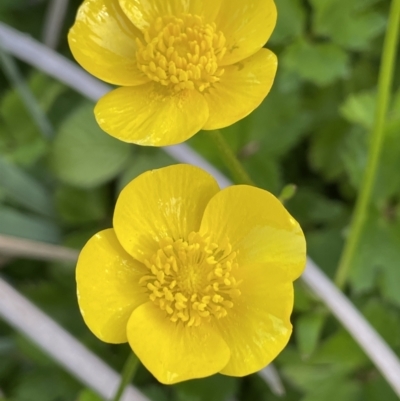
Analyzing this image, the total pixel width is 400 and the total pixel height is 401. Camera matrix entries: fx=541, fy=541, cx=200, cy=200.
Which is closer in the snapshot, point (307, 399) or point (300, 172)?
point (307, 399)

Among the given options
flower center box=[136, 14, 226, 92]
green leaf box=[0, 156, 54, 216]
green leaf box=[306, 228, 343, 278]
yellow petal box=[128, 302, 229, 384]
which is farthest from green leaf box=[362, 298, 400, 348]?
green leaf box=[0, 156, 54, 216]

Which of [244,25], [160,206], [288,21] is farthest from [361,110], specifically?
[160,206]

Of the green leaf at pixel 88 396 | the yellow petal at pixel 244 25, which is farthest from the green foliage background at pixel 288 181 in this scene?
the yellow petal at pixel 244 25

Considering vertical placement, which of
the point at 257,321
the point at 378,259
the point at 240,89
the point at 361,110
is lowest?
the point at 378,259

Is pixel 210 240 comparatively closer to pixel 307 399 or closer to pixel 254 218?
pixel 254 218

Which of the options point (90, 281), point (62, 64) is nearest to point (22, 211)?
point (62, 64)

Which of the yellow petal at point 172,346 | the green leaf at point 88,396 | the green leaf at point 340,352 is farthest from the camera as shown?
the green leaf at point 340,352

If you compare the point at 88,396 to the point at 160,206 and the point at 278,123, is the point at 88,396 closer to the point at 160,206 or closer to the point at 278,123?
the point at 160,206

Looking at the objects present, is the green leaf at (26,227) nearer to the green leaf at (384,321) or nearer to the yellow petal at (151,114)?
the yellow petal at (151,114)
